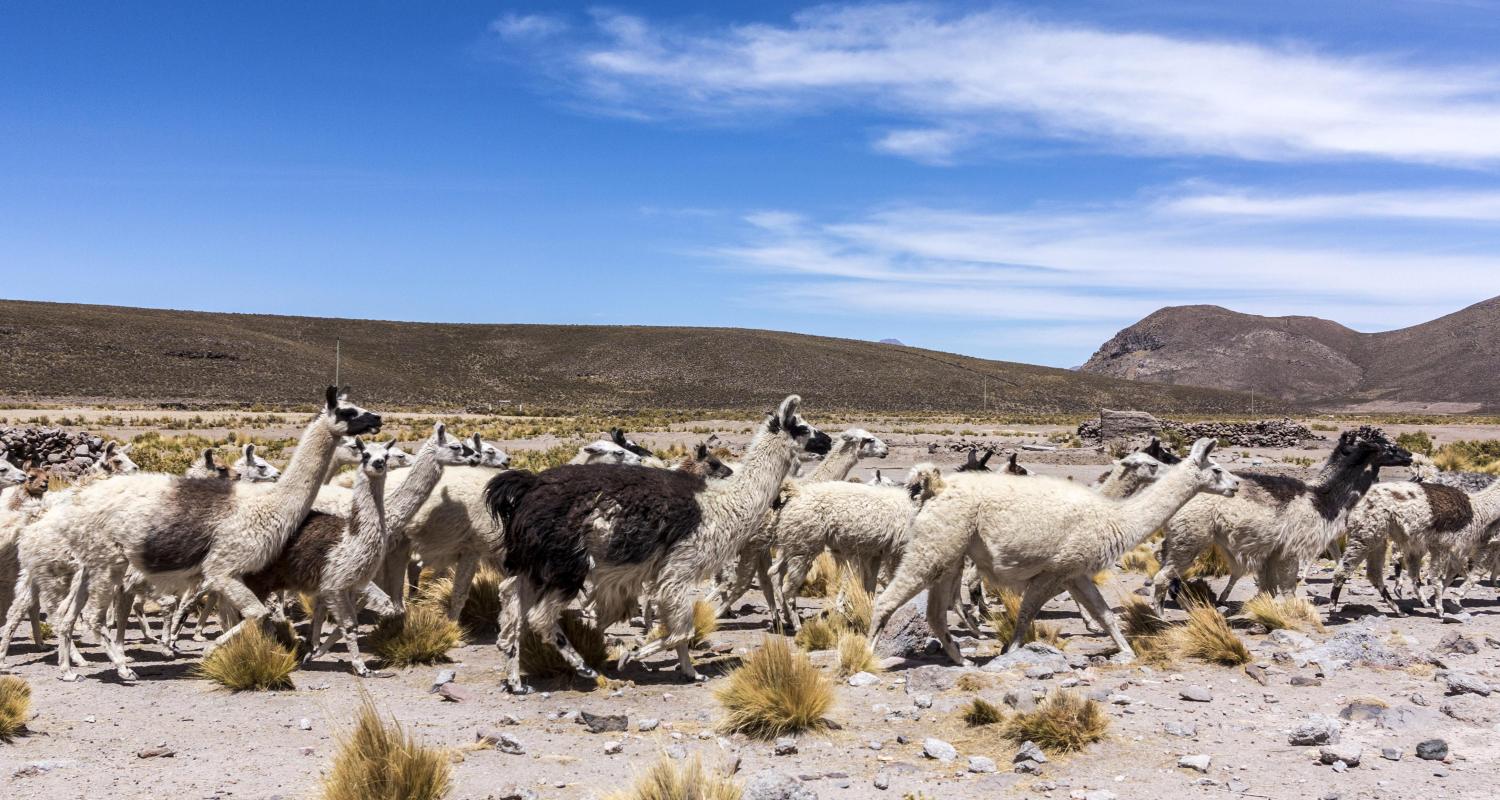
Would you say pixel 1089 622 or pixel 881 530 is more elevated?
pixel 881 530

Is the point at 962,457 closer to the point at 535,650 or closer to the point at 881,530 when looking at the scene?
the point at 881,530

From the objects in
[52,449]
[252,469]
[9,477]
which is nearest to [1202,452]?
[252,469]

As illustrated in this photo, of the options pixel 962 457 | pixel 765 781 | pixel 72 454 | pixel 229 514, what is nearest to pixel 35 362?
pixel 72 454

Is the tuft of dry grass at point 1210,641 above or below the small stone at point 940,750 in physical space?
above

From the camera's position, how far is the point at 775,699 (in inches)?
284

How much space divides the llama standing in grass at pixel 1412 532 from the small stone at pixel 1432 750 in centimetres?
568

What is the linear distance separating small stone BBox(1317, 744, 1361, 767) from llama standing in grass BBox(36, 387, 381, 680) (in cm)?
734

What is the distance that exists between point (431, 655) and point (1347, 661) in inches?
296

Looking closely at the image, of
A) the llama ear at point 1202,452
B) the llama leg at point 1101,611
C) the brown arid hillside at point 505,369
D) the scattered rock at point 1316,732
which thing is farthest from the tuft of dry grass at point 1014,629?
the brown arid hillside at point 505,369

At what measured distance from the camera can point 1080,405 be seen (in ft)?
364

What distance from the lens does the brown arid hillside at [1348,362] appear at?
145375 mm

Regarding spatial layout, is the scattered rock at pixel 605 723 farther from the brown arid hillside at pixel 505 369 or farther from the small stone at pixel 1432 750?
the brown arid hillside at pixel 505 369

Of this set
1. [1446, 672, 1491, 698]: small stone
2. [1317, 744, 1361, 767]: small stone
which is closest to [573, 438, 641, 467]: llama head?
[1317, 744, 1361, 767]: small stone

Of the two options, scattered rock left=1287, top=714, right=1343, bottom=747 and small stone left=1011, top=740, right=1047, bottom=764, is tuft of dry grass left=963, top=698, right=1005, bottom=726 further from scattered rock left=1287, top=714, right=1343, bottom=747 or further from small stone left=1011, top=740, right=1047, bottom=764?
scattered rock left=1287, top=714, right=1343, bottom=747
